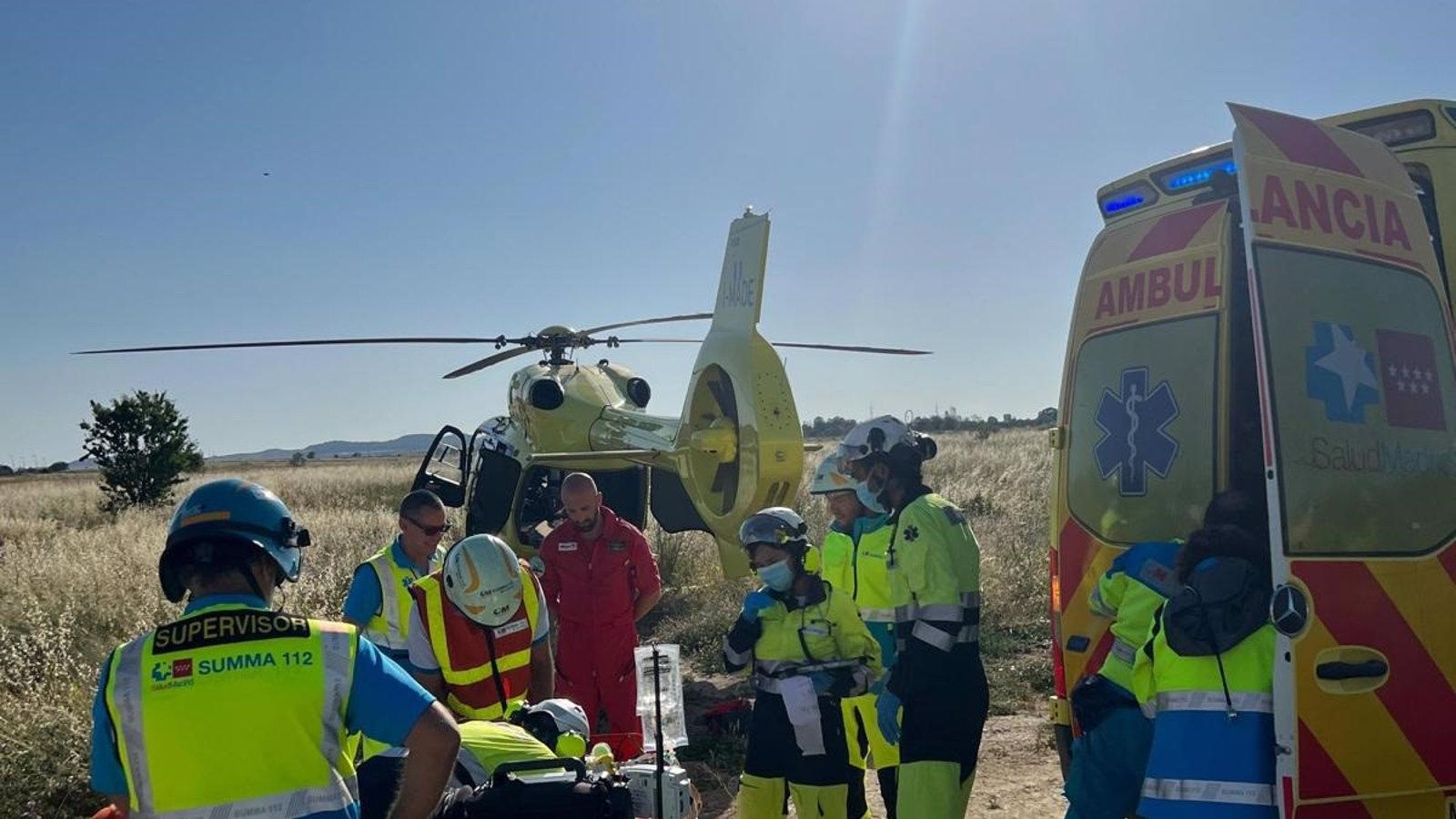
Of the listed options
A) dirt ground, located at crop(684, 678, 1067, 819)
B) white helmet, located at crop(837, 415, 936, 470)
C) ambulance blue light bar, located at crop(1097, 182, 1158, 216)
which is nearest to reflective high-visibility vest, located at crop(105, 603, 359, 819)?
white helmet, located at crop(837, 415, 936, 470)

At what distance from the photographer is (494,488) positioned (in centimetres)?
1045

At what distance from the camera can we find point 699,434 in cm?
804

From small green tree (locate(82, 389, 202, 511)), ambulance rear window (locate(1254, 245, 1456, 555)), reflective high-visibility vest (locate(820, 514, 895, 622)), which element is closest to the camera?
ambulance rear window (locate(1254, 245, 1456, 555))

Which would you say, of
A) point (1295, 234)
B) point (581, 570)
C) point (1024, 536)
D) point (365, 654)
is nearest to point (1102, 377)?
point (1295, 234)

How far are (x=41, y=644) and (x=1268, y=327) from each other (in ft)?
26.3

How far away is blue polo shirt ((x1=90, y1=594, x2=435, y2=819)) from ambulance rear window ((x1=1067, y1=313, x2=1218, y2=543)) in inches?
107

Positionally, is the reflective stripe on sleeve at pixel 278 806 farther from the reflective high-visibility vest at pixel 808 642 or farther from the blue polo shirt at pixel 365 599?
the blue polo shirt at pixel 365 599

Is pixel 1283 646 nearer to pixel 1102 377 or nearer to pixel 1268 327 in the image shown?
pixel 1268 327

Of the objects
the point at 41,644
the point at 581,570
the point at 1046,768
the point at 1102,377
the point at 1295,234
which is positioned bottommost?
the point at 1046,768

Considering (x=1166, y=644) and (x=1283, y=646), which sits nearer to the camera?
(x=1283, y=646)

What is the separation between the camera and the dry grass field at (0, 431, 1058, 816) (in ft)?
18.9

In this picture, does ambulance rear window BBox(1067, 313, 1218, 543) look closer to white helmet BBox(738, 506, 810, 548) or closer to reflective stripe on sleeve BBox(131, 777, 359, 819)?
white helmet BBox(738, 506, 810, 548)

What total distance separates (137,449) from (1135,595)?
21896 millimetres

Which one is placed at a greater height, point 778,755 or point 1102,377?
point 1102,377
